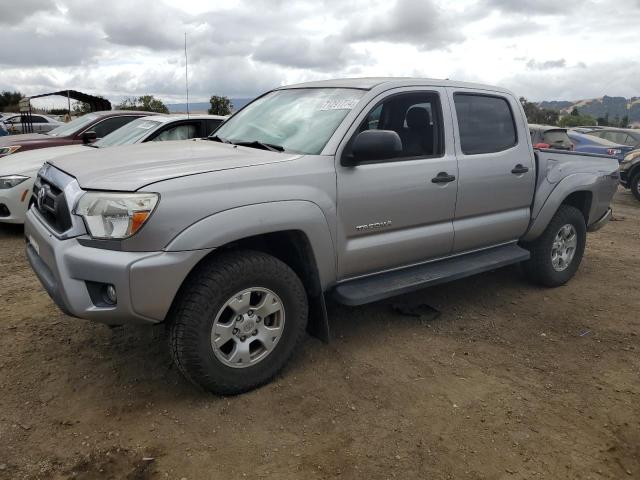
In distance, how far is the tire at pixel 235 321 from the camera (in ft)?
9.21

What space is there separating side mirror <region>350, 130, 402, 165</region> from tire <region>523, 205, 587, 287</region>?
2309 millimetres

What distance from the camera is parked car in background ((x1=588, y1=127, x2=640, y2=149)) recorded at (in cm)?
1370

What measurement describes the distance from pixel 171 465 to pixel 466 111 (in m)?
3.21

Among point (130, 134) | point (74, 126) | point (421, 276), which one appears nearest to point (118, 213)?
point (421, 276)

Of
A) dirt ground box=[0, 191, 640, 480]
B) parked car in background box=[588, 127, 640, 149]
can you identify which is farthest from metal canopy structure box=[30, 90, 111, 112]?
parked car in background box=[588, 127, 640, 149]

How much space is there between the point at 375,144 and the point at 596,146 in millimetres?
11506

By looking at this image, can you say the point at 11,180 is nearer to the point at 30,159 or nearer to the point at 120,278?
the point at 30,159

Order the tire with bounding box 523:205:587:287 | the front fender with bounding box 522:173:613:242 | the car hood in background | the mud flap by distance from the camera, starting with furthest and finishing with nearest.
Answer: the car hood in background
the tire with bounding box 523:205:587:287
the front fender with bounding box 522:173:613:242
the mud flap

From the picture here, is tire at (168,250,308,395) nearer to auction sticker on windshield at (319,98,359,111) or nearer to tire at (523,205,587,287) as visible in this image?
auction sticker on windshield at (319,98,359,111)

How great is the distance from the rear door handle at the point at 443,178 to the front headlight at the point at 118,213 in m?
1.98

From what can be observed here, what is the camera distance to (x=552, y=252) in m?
5.01

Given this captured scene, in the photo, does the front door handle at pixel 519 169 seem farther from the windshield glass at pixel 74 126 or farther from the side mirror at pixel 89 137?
the windshield glass at pixel 74 126

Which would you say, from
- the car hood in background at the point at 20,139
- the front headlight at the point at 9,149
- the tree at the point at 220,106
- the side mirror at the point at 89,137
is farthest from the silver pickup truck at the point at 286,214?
the tree at the point at 220,106

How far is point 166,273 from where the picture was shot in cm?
265
